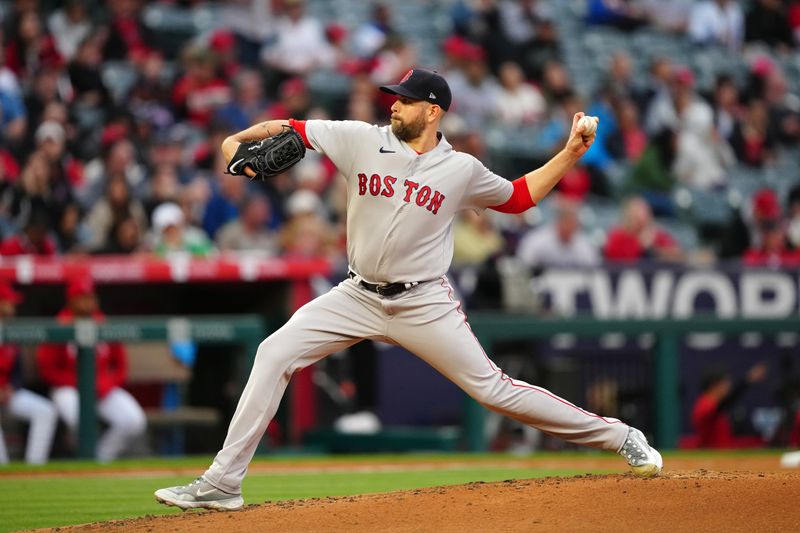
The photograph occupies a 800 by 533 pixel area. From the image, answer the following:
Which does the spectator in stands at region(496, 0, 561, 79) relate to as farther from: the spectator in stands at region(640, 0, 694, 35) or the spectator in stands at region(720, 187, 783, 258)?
the spectator in stands at region(720, 187, 783, 258)

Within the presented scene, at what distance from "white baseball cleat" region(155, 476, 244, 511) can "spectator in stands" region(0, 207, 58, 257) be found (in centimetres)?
531

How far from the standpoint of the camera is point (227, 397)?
1102cm

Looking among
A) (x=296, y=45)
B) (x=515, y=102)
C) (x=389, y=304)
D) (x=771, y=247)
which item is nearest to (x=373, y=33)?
(x=296, y=45)

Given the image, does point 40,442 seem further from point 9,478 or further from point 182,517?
point 182,517

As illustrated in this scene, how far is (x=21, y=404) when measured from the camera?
9.83 meters

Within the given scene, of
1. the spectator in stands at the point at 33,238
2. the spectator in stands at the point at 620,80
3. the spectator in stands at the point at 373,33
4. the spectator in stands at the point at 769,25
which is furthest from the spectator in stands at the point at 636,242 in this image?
the spectator in stands at the point at 769,25

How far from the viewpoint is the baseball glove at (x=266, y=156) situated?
5.85 meters

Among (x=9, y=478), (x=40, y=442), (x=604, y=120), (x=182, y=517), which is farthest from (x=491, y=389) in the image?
(x=604, y=120)

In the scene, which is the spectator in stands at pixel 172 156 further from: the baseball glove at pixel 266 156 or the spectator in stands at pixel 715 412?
the baseball glove at pixel 266 156

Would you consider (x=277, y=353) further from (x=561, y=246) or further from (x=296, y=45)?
(x=296, y=45)

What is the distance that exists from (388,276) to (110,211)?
5781 mm

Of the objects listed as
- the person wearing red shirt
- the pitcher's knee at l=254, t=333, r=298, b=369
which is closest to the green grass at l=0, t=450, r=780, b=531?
the pitcher's knee at l=254, t=333, r=298, b=369

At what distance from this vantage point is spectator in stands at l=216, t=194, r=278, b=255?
11992mm

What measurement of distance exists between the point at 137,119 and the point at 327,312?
287 inches
